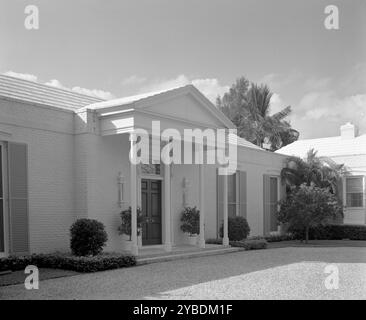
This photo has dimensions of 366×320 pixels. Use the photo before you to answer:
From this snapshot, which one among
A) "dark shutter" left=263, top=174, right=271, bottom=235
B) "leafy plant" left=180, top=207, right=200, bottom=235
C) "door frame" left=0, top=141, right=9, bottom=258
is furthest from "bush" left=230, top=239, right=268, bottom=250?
"door frame" left=0, top=141, right=9, bottom=258

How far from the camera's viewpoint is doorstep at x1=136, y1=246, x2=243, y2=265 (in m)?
12.1

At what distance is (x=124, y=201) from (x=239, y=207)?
632 cm

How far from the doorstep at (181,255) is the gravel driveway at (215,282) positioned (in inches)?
14.2

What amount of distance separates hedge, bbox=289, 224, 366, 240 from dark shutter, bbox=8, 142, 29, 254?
13.1m

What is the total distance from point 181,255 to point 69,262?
3.48 meters

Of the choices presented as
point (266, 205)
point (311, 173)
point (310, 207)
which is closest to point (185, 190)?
point (310, 207)

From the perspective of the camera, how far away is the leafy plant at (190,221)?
620 inches

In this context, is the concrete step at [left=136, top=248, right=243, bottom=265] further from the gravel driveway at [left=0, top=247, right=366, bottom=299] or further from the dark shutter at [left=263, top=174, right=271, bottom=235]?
the dark shutter at [left=263, top=174, right=271, bottom=235]

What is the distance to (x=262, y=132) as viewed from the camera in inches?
1323

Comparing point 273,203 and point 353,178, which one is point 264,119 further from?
point 273,203
